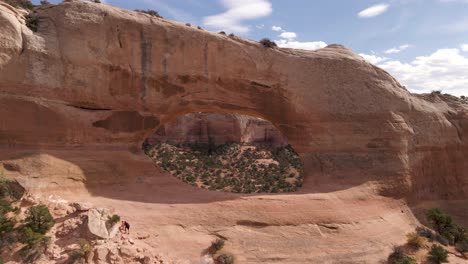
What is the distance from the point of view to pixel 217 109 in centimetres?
1319

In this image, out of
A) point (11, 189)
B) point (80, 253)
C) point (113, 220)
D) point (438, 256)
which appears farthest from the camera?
point (438, 256)

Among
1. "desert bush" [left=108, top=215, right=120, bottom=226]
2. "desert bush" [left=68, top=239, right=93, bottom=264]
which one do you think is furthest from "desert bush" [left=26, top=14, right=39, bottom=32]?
"desert bush" [left=68, top=239, right=93, bottom=264]

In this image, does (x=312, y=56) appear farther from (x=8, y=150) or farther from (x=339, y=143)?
(x=8, y=150)

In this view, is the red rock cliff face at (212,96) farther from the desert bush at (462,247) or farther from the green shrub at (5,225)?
the green shrub at (5,225)

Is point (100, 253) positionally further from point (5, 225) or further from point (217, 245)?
point (217, 245)

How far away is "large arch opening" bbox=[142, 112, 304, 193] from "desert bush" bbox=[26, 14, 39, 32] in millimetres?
15283

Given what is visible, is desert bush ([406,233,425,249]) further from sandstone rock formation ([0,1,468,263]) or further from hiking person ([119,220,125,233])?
hiking person ([119,220,125,233])

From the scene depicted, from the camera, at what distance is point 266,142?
1775 inches

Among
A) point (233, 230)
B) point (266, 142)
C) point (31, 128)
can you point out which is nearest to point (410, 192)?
point (233, 230)

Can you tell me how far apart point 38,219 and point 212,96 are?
7.30 meters

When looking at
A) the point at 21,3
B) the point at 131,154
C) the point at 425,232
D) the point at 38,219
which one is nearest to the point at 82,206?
the point at 38,219

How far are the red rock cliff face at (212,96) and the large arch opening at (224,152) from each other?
10596 millimetres

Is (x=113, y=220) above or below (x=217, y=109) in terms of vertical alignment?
below

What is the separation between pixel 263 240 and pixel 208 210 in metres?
1.96
